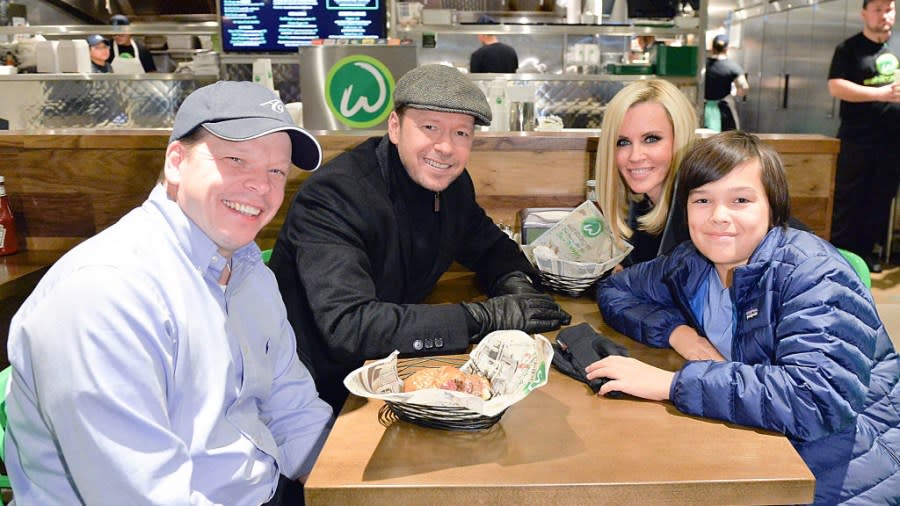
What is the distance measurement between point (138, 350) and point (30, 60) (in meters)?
6.39

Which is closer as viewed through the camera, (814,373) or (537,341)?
(814,373)

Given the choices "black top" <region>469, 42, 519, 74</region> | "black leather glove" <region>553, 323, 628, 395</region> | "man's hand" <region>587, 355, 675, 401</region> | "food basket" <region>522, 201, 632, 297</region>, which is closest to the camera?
"man's hand" <region>587, 355, 675, 401</region>

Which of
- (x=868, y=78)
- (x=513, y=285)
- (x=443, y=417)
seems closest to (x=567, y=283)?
(x=513, y=285)

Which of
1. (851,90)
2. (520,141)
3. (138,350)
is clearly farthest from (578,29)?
(138,350)

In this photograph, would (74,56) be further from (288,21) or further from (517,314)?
(517,314)

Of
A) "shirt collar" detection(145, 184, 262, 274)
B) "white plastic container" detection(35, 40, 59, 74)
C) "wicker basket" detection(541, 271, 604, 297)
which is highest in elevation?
"white plastic container" detection(35, 40, 59, 74)

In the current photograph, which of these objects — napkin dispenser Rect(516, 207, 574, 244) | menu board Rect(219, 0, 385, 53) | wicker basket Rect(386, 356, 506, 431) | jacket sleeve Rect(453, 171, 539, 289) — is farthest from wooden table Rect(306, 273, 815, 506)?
menu board Rect(219, 0, 385, 53)

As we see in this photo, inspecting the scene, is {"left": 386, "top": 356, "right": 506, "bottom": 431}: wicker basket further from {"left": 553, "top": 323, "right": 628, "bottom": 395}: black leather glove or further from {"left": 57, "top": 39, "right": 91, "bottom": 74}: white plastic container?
{"left": 57, "top": 39, "right": 91, "bottom": 74}: white plastic container

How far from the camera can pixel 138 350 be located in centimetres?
113

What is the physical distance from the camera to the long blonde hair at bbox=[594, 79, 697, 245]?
7.78 ft

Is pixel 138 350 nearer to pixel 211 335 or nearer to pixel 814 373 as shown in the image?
pixel 211 335

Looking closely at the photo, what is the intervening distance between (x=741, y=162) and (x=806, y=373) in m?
0.51

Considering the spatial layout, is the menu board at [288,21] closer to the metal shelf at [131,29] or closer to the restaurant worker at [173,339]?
the metal shelf at [131,29]

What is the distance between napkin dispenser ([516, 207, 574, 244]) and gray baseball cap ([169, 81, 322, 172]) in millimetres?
1369
